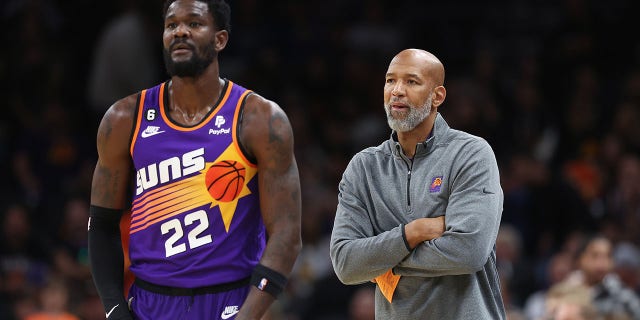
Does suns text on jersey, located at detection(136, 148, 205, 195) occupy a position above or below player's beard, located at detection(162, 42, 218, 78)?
below

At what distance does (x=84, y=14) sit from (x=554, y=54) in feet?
19.5

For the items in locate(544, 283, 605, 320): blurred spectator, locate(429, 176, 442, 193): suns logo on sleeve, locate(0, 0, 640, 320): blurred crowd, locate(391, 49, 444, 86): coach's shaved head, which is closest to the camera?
locate(429, 176, 442, 193): suns logo on sleeve

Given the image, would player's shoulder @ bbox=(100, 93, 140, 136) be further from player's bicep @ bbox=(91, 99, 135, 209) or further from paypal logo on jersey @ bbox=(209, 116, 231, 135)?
paypal logo on jersey @ bbox=(209, 116, 231, 135)

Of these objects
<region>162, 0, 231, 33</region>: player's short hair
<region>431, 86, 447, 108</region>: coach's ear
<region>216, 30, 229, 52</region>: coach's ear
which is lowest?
<region>431, 86, 447, 108</region>: coach's ear

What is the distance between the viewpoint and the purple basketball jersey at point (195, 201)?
5086 mm

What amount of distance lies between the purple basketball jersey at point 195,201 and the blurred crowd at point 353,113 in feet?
13.0

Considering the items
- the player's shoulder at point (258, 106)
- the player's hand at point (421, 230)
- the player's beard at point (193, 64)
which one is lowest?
the player's hand at point (421, 230)

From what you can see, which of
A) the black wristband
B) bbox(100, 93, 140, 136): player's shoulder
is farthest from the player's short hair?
the black wristband

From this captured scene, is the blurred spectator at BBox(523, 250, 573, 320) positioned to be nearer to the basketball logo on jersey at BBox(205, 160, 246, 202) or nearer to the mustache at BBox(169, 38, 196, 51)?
the basketball logo on jersey at BBox(205, 160, 246, 202)

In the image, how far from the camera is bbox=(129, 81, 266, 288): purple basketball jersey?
16.7 ft

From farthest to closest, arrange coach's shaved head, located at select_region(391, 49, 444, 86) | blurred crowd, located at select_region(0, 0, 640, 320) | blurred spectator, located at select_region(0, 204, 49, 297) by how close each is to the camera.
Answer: blurred spectator, located at select_region(0, 204, 49, 297)
blurred crowd, located at select_region(0, 0, 640, 320)
coach's shaved head, located at select_region(391, 49, 444, 86)

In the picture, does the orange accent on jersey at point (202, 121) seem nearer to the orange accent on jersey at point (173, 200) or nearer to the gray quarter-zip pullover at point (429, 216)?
the orange accent on jersey at point (173, 200)

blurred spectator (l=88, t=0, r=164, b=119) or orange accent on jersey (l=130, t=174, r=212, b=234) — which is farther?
blurred spectator (l=88, t=0, r=164, b=119)

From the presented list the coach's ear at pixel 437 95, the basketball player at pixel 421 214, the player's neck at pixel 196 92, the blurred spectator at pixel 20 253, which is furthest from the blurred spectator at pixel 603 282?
the blurred spectator at pixel 20 253
